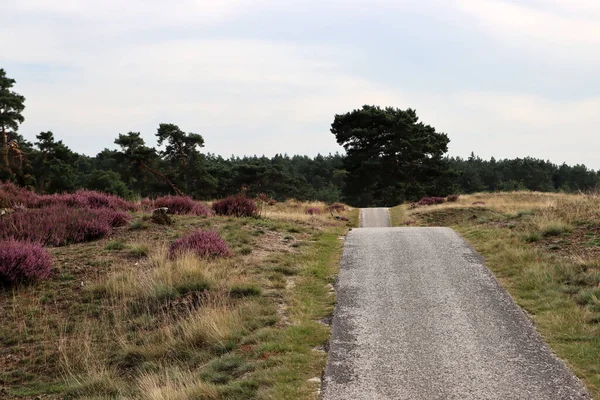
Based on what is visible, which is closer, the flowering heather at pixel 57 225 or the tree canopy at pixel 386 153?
the flowering heather at pixel 57 225

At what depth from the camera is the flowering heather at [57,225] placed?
38.4ft

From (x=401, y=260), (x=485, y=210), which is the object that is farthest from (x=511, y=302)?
(x=485, y=210)

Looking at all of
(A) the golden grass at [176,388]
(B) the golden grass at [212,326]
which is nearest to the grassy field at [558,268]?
(A) the golden grass at [176,388]

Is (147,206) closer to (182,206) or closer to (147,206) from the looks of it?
(147,206)

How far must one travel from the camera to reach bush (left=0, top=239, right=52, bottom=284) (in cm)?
910

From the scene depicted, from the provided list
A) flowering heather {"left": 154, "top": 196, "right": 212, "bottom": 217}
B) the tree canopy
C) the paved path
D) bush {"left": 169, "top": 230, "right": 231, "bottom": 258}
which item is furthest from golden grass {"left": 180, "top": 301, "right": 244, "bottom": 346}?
the tree canopy

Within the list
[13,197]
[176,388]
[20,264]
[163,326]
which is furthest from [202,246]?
[13,197]

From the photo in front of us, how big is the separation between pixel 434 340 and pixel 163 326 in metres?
4.11

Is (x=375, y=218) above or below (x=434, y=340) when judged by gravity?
above

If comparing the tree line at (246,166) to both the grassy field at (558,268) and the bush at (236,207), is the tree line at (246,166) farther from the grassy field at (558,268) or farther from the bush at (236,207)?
the grassy field at (558,268)

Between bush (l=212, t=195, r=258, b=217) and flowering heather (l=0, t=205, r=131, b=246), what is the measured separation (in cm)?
481

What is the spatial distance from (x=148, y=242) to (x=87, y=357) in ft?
17.3

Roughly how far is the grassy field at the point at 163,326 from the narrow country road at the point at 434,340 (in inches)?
17.1

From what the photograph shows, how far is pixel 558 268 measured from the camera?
9.84 metres
